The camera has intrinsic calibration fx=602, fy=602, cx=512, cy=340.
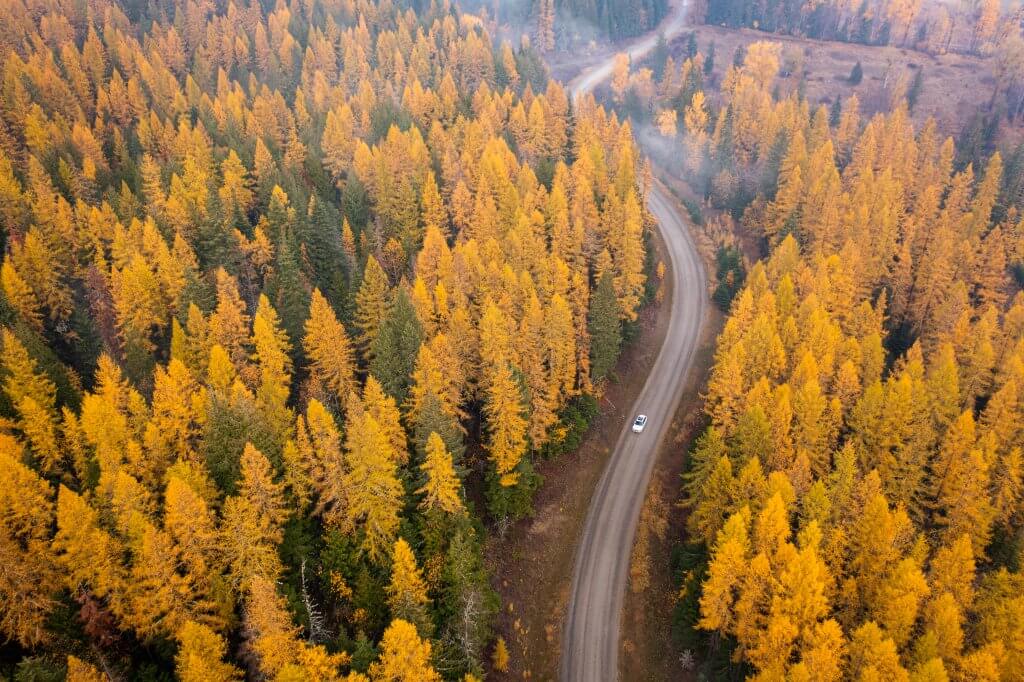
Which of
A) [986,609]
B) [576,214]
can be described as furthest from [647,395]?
[986,609]

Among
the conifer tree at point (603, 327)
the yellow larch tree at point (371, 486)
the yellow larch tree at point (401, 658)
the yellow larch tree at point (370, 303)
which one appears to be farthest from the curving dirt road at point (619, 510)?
the yellow larch tree at point (370, 303)

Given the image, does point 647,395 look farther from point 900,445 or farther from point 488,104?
point 488,104

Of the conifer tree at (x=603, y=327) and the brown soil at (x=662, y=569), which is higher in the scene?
the conifer tree at (x=603, y=327)

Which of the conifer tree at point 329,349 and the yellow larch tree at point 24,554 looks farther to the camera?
the conifer tree at point 329,349

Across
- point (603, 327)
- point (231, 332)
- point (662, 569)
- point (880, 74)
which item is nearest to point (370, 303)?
point (231, 332)

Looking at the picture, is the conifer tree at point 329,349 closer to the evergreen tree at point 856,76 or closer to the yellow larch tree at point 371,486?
the yellow larch tree at point 371,486

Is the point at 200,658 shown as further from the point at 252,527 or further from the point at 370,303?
the point at 370,303
